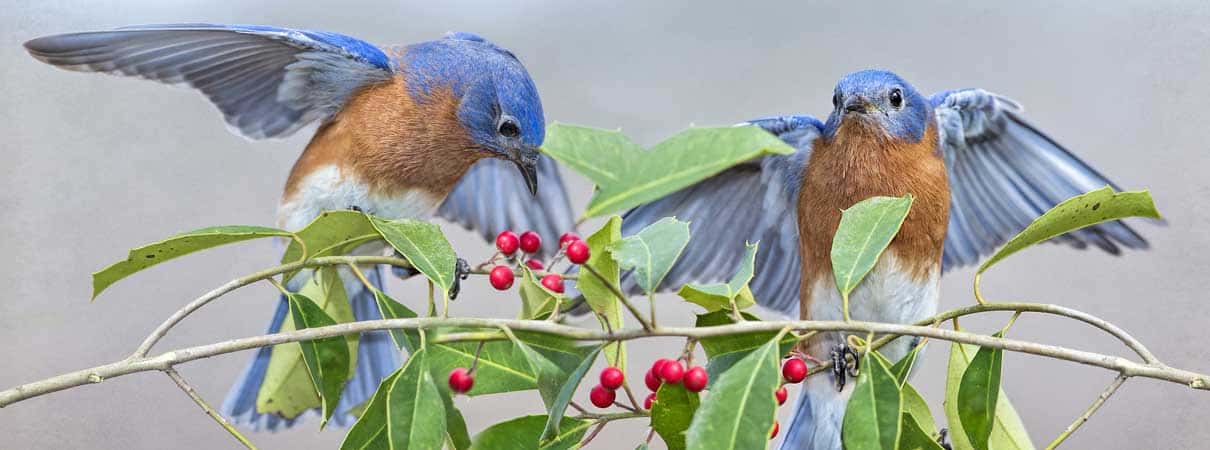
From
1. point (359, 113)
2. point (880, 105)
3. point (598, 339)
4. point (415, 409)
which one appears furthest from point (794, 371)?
point (359, 113)

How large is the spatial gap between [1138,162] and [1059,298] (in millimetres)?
259

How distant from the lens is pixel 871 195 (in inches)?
A: 41.6

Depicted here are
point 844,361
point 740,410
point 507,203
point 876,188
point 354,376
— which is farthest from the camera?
point 507,203

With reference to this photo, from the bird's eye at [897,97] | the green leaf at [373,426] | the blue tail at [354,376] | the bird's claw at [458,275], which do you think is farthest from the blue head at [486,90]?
the green leaf at [373,426]

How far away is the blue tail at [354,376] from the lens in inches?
50.5

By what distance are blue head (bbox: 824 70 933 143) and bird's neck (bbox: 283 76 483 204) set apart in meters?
0.44

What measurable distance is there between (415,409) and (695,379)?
19 cm

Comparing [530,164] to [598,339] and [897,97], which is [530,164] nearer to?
[897,97]

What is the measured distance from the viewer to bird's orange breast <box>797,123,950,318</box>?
105 centimetres

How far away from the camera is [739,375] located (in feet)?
2.06

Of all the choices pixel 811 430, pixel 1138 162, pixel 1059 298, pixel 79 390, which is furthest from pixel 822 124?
pixel 79 390

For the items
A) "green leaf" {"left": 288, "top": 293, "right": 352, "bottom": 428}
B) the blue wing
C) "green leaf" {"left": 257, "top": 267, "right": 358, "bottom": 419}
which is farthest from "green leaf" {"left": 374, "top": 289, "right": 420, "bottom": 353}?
the blue wing

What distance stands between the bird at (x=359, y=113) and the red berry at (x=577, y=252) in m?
0.50

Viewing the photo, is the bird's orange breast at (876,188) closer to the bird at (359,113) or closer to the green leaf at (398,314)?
the bird at (359,113)
